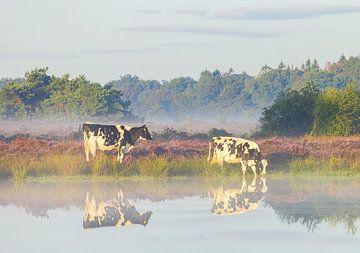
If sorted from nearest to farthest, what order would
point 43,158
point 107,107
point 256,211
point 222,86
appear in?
point 256,211 < point 43,158 < point 107,107 < point 222,86

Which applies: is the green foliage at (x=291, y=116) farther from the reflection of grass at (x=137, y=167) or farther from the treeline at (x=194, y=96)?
the reflection of grass at (x=137, y=167)

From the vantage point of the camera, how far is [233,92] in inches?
4966

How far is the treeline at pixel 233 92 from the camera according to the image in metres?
116

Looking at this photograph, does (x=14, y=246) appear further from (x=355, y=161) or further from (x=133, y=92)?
(x=133, y=92)

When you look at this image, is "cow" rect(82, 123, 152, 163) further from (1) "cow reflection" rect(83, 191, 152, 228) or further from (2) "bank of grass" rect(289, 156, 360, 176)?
(1) "cow reflection" rect(83, 191, 152, 228)

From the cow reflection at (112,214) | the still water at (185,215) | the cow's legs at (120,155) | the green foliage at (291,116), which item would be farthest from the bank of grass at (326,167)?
the green foliage at (291,116)

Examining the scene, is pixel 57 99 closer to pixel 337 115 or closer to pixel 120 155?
pixel 337 115

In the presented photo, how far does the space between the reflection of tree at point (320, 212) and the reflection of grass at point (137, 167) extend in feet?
19.2

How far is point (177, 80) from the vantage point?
491 feet

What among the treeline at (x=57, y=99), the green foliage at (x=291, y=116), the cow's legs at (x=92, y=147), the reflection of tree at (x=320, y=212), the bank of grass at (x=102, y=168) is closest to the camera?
the reflection of tree at (x=320, y=212)

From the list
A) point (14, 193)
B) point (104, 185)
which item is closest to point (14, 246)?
point (14, 193)

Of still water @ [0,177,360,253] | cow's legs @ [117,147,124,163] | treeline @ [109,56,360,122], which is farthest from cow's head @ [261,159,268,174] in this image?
treeline @ [109,56,360,122]

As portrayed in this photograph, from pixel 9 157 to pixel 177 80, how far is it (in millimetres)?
121429

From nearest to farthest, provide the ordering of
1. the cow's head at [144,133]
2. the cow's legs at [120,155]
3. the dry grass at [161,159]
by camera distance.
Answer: the dry grass at [161,159], the cow's legs at [120,155], the cow's head at [144,133]
